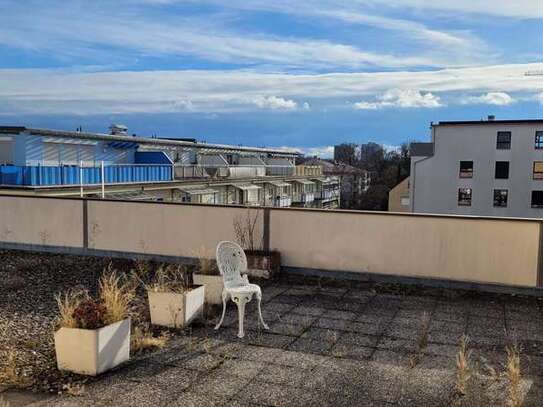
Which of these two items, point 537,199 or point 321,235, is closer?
point 321,235

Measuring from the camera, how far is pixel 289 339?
5484 millimetres

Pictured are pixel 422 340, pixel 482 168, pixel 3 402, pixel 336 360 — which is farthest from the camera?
pixel 482 168

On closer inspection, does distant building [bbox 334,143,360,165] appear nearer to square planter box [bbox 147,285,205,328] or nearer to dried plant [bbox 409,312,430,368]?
dried plant [bbox 409,312,430,368]

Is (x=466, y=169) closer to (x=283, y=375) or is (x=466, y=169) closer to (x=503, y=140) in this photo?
(x=503, y=140)

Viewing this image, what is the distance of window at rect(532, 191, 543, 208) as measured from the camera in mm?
52625

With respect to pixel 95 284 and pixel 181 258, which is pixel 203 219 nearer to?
pixel 181 258

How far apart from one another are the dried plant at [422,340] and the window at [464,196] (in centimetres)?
5068

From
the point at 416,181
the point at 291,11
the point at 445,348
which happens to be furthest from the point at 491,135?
the point at 445,348

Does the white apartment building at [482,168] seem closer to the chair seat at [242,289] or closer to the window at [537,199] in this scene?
the window at [537,199]

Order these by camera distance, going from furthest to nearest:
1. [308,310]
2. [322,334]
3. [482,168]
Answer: [482,168]
[308,310]
[322,334]

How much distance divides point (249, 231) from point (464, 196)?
162ft

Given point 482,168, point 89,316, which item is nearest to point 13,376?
point 89,316

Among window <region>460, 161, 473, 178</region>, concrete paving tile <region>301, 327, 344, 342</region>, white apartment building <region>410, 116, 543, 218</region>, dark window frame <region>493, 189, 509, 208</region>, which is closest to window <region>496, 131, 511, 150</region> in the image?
white apartment building <region>410, 116, 543, 218</region>

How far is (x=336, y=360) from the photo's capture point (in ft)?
16.0
